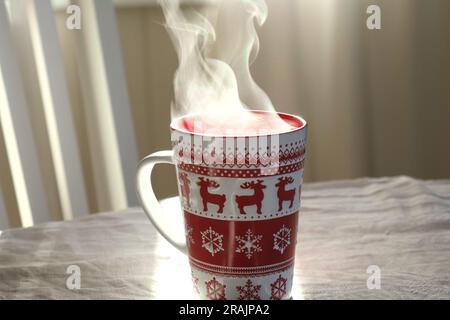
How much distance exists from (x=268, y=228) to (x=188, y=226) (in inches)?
2.7

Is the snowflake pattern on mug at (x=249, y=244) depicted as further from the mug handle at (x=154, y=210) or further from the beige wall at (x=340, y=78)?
the beige wall at (x=340, y=78)

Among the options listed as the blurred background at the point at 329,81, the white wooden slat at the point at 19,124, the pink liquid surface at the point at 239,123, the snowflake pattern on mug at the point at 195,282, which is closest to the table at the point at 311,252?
the snowflake pattern on mug at the point at 195,282

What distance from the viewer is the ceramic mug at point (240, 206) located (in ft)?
1.51

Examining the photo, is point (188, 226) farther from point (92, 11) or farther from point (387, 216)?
point (92, 11)

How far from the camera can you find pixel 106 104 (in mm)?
1181

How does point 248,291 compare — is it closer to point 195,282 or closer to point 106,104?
point 195,282

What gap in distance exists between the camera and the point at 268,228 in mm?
480

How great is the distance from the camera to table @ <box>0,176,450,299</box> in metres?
0.55

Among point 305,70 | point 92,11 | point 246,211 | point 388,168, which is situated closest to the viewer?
point 246,211

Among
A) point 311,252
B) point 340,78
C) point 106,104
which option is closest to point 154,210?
point 311,252

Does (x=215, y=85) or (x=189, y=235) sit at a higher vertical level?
(x=215, y=85)

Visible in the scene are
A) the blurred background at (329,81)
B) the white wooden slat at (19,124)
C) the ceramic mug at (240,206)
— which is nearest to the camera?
the ceramic mug at (240,206)

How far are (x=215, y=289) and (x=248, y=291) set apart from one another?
0.09ft
